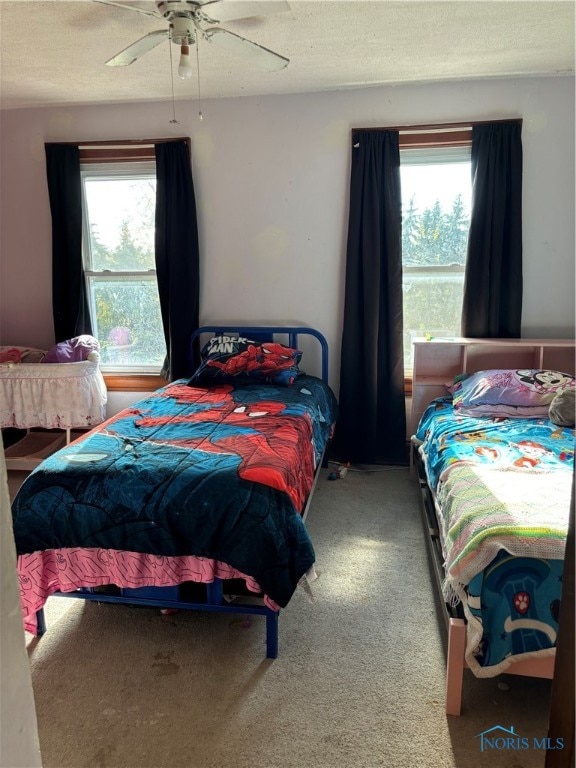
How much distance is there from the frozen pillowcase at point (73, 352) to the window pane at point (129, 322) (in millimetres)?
320

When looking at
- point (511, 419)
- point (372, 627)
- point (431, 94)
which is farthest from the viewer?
point (431, 94)

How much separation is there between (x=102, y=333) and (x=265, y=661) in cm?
Result: 299

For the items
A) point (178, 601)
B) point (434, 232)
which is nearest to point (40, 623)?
point (178, 601)

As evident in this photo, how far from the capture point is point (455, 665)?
1.63m

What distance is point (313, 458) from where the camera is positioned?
2.67m

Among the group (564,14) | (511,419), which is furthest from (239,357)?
(564,14)

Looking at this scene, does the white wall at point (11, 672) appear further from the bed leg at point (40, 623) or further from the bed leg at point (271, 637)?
the bed leg at point (40, 623)

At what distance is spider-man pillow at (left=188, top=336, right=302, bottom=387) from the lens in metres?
3.38

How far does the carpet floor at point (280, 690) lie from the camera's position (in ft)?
5.06

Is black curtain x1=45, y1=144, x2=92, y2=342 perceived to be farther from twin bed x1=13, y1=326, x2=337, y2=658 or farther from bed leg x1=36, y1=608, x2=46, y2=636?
bed leg x1=36, y1=608, x2=46, y2=636

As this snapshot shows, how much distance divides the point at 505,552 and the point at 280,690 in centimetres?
89

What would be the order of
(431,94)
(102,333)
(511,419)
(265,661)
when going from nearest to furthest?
1. (265,661)
2. (511,419)
3. (431,94)
4. (102,333)

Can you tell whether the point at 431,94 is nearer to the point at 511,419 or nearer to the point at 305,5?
the point at 305,5

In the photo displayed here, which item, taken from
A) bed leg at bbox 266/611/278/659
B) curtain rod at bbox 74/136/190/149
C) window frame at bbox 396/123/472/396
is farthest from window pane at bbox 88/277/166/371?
bed leg at bbox 266/611/278/659
